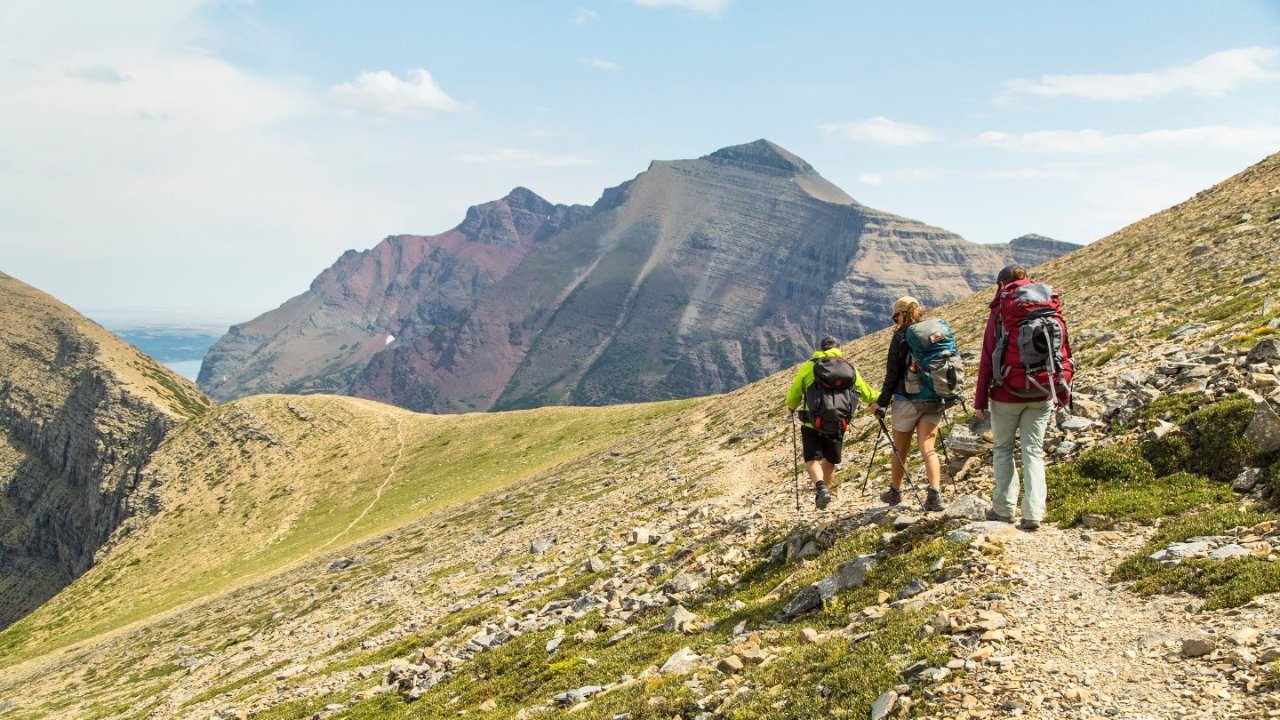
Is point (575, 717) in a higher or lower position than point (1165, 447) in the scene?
lower

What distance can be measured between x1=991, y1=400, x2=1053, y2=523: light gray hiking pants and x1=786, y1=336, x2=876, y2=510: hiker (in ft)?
10.3

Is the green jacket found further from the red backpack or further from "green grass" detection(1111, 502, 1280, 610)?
"green grass" detection(1111, 502, 1280, 610)

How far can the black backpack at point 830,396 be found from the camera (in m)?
15.7

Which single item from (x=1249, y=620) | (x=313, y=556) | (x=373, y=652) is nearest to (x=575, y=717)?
(x=1249, y=620)

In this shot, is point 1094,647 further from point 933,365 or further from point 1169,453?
point 1169,453

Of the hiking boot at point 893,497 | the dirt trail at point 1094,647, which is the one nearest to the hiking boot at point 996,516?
the dirt trail at point 1094,647

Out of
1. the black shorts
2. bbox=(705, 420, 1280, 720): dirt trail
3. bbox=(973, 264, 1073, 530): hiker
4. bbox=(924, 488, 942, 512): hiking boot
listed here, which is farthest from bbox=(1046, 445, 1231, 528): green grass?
the black shorts

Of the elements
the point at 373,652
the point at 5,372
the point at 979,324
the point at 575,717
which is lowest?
the point at 373,652

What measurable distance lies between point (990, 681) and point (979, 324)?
38.4 m

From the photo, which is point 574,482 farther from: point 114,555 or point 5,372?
point 5,372

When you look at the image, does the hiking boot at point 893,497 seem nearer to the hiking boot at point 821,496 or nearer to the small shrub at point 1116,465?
the hiking boot at point 821,496

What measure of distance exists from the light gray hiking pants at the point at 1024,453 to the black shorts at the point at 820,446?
12.4ft

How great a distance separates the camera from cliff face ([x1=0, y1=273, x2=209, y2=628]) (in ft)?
444

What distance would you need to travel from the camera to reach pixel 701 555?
18.4 metres
